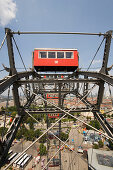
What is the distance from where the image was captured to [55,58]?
579 cm

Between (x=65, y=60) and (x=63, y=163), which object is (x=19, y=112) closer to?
(x=65, y=60)

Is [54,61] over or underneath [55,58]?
underneath

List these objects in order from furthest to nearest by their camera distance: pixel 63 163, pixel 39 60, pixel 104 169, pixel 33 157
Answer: pixel 33 157 → pixel 63 163 → pixel 104 169 → pixel 39 60

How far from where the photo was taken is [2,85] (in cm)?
268

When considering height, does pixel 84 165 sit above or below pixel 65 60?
below

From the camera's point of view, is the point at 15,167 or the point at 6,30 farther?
the point at 15,167

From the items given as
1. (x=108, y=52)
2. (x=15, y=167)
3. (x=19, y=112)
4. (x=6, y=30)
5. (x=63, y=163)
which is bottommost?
(x=15, y=167)

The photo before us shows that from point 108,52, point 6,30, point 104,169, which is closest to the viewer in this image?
point 6,30

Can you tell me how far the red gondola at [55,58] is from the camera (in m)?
5.72

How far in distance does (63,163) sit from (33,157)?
297 inches

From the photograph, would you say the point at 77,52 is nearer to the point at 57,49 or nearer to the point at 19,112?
the point at 57,49

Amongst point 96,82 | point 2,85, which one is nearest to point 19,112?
point 2,85

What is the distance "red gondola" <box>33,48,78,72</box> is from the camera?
5719 millimetres

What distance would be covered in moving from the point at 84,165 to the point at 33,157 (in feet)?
39.5
